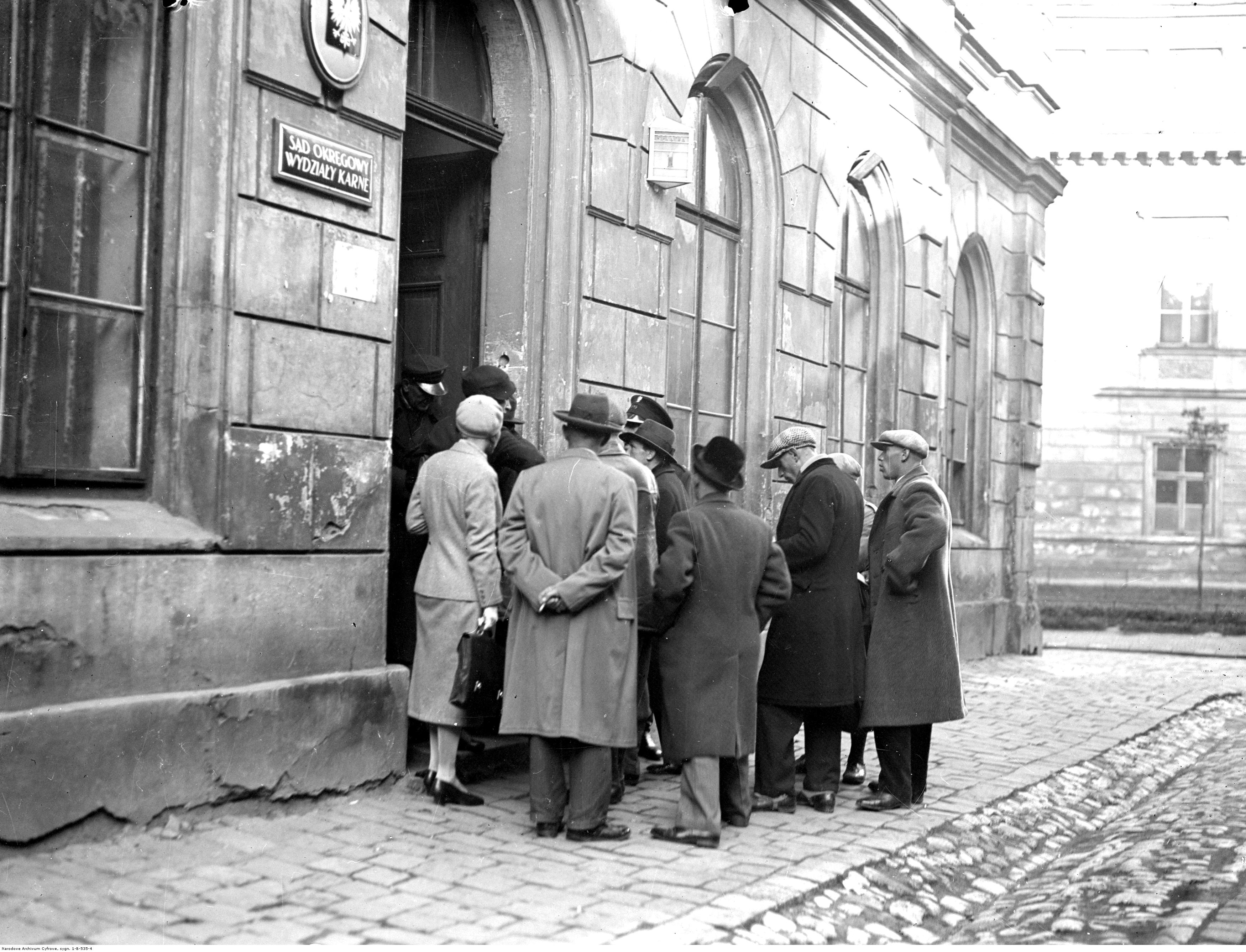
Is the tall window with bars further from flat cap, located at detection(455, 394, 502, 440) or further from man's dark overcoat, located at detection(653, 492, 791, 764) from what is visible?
man's dark overcoat, located at detection(653, 492, 791, 764)

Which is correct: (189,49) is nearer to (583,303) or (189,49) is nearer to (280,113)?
(280,113)

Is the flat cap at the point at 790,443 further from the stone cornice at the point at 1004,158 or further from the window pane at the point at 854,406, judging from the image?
the stone cornice at the point at 1004,158

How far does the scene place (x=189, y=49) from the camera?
590cm

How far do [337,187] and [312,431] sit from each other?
110 cm

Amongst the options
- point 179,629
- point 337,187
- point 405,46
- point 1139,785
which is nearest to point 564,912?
point 179,629

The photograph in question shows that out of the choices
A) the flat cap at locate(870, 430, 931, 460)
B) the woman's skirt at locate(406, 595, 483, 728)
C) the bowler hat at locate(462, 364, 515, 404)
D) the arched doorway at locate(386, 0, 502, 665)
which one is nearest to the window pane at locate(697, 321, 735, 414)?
the arched doorway at locate(386, 0, 502, 665)

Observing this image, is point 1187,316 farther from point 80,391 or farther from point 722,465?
point 80,391

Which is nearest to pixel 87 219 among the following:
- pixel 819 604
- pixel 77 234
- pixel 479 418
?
pixel 77 234

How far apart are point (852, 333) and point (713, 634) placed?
7.45 metres

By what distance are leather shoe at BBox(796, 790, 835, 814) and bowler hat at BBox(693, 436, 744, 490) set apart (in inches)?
64.4

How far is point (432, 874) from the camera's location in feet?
16.9

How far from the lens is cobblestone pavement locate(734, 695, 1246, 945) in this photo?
16.3 ft

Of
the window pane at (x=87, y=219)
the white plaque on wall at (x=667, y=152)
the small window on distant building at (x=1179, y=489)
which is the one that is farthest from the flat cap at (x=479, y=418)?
the small window on distant building at (x=1179, y=489)

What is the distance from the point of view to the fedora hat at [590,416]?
5.96 m
